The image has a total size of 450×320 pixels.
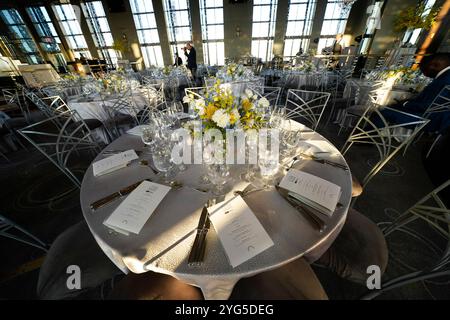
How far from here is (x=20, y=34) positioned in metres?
13.9

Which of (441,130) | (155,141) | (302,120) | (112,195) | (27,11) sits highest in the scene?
(27,11)

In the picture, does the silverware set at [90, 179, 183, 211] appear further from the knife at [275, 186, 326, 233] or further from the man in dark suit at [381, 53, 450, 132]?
the man in dark suit at [381, 53, 450, 132]

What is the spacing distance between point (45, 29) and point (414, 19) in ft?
73.5

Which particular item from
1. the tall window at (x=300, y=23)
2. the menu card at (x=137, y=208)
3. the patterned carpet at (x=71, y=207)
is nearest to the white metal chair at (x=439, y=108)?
the patterned carpet at (x=71, y=207)

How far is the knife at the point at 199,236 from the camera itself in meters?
0.64

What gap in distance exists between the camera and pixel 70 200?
2.25 m

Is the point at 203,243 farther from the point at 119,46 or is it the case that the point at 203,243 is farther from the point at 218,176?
the point at 119,46

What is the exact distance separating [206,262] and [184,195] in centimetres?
36

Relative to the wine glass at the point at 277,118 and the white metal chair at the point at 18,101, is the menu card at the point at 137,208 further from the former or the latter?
the white metal chair at the point at 18,101

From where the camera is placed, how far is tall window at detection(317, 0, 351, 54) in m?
11.4

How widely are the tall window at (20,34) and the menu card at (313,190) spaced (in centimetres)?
2154

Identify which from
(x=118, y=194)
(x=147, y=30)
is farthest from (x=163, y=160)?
(x=147, y=30)
